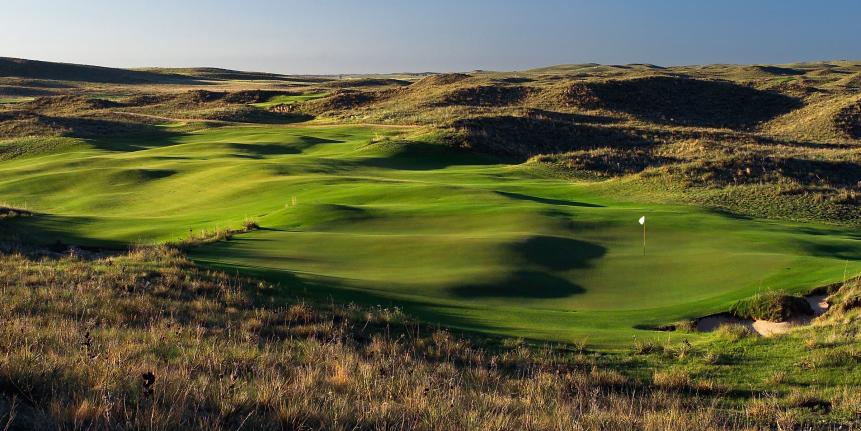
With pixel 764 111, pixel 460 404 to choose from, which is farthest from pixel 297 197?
pixel 764 111

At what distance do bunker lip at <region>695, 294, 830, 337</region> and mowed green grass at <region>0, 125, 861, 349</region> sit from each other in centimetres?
25

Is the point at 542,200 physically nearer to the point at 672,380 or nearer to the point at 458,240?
the point at 458,240

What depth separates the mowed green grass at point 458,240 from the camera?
11.9 m

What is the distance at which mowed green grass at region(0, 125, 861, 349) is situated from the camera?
11.9 meters

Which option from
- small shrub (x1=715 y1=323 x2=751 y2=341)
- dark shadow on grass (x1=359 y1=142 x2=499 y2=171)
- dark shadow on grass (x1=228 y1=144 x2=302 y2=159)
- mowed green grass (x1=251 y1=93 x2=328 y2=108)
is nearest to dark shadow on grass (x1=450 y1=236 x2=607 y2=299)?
small shrub (x1=715 y1=323 x2=751 y2=341)

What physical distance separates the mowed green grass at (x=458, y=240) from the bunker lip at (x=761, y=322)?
0.25 meters

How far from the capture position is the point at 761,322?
11180 millimetres

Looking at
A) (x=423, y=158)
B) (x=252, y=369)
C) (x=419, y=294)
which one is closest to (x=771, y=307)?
(x=419, y=294)

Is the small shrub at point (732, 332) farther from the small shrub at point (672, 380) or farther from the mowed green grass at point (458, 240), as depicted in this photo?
the small shrub at point (672, 380)

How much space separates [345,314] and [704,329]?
5.37 metres

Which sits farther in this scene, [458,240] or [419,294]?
[458,240]

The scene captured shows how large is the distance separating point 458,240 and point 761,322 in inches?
242

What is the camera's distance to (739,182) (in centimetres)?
2927

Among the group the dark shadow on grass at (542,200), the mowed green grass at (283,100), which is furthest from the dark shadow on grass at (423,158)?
the mowed green grass at (283,100)
